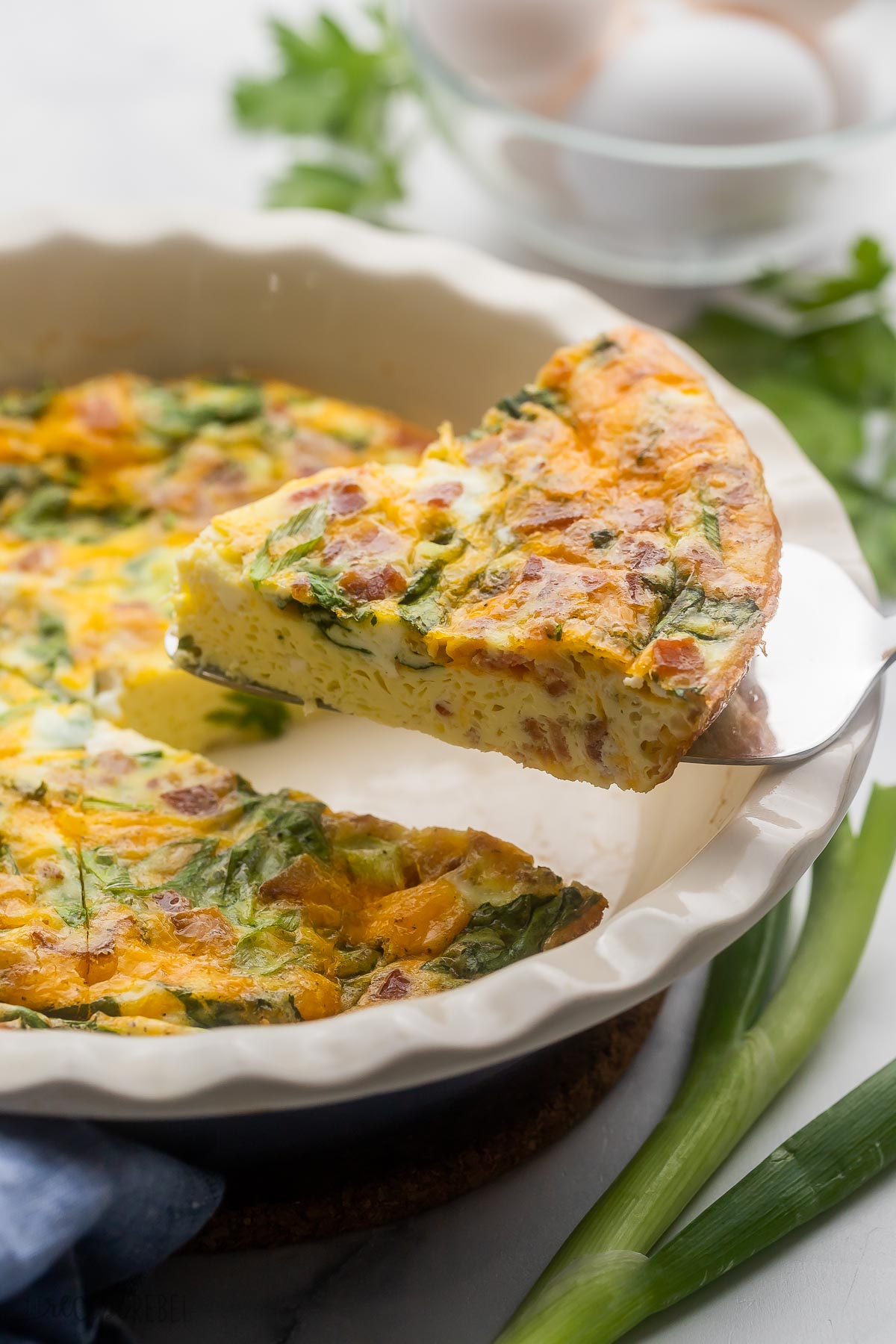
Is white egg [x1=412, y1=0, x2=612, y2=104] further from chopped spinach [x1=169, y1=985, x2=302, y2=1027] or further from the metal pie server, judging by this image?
chopped spinach [x1=169, y1=985, x2=302, y2=1027]

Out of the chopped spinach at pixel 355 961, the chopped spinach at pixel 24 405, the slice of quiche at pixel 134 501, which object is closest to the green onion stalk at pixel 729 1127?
the chopped spinach at pixel 355 961

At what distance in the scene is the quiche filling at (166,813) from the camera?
2.34 m

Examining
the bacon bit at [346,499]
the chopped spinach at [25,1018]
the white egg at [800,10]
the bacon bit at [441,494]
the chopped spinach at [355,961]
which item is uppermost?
the white egg at [800,10]

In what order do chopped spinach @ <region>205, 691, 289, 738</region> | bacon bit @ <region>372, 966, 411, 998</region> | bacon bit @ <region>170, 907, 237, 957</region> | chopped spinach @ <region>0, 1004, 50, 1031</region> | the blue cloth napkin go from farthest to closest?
chopped spinach @ <region>205, 691, 289, 738</region> < bacon bit @ <region>170, 907, 237, 957</region> < bacon bit @ <region>372, 966, 411, 998</region> < chopped spinach @ <region>0, 1004, 50, 1031</region> < the blue cloth napkin

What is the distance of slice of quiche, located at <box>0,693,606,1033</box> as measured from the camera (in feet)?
7.53

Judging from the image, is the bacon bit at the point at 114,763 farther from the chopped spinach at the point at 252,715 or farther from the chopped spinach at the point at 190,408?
the chopped spinach at the point at 190,408

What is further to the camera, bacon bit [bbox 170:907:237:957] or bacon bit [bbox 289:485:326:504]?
bacon bit [bbox 289:485:326:504]

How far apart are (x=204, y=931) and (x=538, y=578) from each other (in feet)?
2.70

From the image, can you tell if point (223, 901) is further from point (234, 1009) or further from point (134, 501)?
point (134, 501)

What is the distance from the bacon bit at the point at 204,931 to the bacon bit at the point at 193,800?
32 cm

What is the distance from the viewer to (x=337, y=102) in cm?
474

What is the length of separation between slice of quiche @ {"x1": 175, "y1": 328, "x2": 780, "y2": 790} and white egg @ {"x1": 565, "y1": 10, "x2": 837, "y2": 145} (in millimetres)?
1412

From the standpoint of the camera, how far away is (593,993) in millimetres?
2041

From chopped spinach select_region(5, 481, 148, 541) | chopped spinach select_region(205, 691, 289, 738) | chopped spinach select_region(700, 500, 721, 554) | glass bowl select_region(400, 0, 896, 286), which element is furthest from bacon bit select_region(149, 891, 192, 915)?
glass bowl select_region(400, 0, 896, 286)
